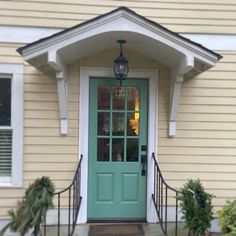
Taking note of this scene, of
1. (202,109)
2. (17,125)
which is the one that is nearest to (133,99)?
(202,109)

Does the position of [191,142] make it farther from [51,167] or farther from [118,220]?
[51,167]

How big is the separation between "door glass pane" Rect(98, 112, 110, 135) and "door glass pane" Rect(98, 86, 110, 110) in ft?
0.35

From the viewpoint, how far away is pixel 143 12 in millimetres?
6113

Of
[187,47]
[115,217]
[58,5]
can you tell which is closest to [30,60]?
[58,5]

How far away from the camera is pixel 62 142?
19.9ft

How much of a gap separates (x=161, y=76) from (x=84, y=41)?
149cm

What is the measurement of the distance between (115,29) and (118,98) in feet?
4.66

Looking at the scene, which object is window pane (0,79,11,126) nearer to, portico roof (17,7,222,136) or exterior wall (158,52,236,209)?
portico roof (17,7,222,136)

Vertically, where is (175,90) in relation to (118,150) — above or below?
above

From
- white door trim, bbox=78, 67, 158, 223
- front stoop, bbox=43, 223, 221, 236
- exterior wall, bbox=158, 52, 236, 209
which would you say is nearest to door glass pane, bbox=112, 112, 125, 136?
white door trim, bbox=78, 67, 158, 223

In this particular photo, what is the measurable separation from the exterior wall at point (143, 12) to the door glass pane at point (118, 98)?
1158mm

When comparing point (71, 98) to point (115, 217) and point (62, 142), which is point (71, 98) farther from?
point (115, 217)

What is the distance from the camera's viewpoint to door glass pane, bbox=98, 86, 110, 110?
6.24 m

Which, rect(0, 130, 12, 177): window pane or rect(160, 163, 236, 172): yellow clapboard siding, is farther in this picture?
rect(160, 163, 236, 172): yellow clapboard siding
